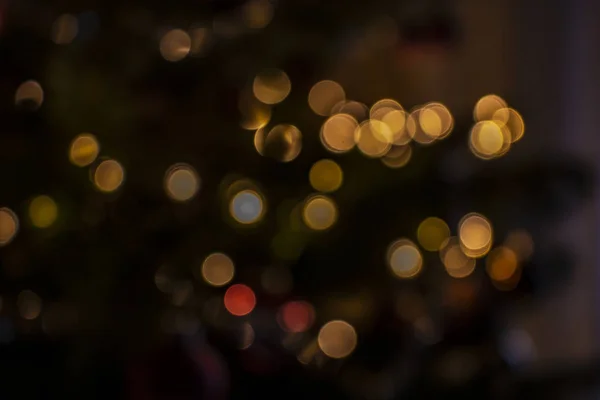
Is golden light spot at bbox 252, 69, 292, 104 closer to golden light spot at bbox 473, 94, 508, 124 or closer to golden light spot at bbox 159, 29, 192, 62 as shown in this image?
golden light spot at bbox 159, 29, 192, 62

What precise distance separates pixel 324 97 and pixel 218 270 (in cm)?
34

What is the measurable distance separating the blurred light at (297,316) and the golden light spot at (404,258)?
0.42 ft

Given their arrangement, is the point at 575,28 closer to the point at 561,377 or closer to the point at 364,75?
the point at 364,75

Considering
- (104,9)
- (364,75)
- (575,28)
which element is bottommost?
(104,9)

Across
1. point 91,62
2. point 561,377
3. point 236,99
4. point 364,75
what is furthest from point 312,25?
point 364,75

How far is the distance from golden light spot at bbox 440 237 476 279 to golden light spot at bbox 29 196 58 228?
1.77 feet

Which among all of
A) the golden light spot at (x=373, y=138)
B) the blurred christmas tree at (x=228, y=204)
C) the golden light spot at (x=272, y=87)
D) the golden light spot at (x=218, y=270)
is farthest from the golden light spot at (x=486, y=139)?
the golden light spot at (x=218, y=270)

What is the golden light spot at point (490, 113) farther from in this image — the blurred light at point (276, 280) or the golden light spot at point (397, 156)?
the blurred light at point (276, 280)

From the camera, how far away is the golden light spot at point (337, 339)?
0.92m

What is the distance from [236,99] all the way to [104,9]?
0.58 ft

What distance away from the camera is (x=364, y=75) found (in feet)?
5.43

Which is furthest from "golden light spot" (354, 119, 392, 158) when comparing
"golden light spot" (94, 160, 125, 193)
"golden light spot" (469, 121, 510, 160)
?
"golden light spot" (94, 160, 125, 193)

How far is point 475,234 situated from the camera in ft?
3.43

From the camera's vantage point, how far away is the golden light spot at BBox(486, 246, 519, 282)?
1.02m
